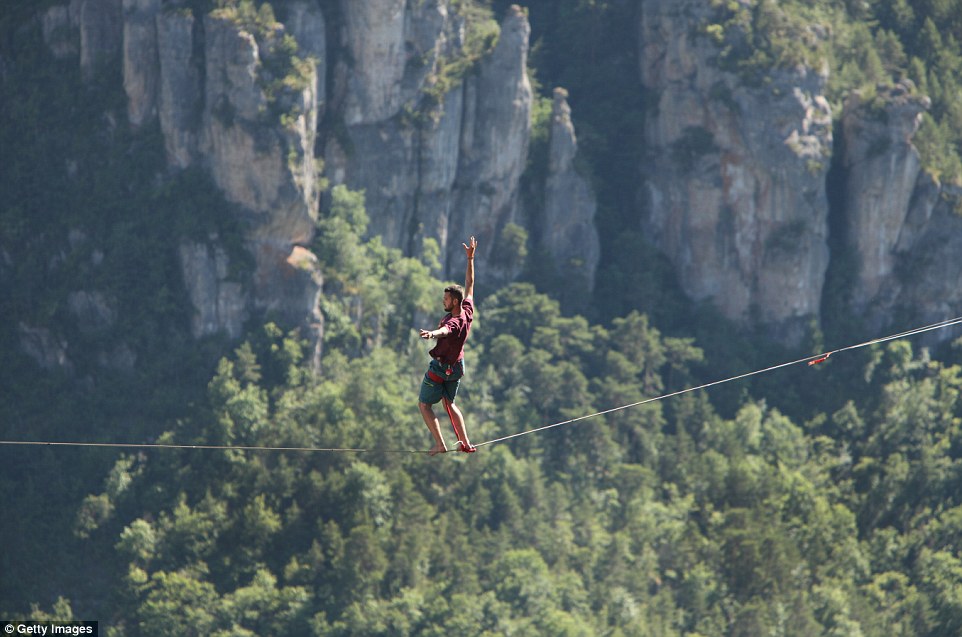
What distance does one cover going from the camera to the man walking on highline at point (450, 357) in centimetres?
2717

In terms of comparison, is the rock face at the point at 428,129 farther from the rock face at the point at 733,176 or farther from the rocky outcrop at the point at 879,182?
the rocky outcrop at the point at 879,182

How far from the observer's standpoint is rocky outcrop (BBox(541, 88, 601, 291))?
80938 millimetres

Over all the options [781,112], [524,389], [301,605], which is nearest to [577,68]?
[781,112]

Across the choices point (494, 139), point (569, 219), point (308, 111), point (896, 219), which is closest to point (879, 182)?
point (896, 219)

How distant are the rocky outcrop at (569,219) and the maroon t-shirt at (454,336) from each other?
174 feet

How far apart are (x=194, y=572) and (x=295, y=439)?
218 inches

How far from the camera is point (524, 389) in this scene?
76750mm

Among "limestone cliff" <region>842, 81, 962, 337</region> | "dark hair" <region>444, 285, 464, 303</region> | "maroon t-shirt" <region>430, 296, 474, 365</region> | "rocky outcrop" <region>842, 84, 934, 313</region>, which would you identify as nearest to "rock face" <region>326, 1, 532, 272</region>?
"rocky outcrop" <region>842, 84, 934, 313</region>

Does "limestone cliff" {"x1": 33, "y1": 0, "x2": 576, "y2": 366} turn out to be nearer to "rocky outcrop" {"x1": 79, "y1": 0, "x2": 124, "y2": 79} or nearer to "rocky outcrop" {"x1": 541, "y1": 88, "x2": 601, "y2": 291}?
"rocky outcrop" {"x1": 79, "y1": 0, "x2": 124, "y2": 79}

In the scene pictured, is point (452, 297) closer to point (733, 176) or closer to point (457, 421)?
point (457, 421)

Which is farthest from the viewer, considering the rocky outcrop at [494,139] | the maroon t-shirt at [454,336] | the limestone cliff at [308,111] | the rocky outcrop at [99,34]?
the rocky outcrop at [494,139]

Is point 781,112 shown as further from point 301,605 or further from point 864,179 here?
point 301,605

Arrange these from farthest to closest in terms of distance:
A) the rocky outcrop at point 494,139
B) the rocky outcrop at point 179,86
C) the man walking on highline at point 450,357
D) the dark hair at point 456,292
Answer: the rocky outcrop at point 494,139
the rocky outcrop at point 179,86
the man walking on highline at point 450,357
the dark hair at point 456,292

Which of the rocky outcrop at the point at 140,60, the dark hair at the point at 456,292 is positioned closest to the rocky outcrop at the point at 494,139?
the rocky outcrop at the point at 140,60
